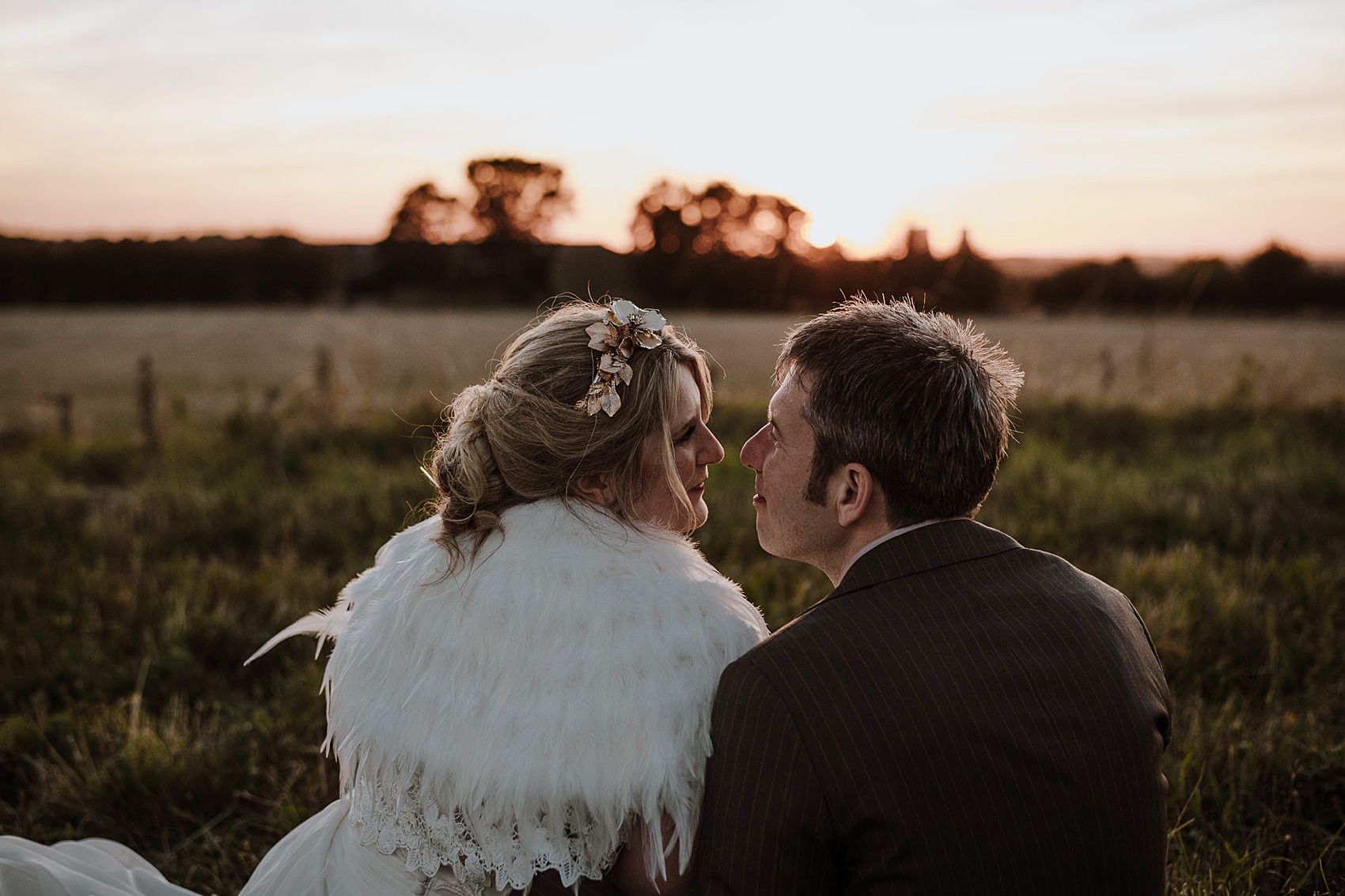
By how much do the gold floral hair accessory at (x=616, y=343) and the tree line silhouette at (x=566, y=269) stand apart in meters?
13.0

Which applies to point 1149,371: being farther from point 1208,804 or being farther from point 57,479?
point 57,479

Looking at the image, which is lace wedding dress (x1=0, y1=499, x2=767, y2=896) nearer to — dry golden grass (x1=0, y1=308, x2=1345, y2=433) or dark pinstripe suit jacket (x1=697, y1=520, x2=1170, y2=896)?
dark pinstripe suit jacket (x1=697, y1=520, x2=1170, y2=896)

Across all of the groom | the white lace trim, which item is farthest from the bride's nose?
the white lace trim

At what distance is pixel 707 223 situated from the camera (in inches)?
1299

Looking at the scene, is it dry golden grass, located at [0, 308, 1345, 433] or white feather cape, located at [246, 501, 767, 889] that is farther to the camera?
dry golden grass, located at [0, 308, 1345, 433]

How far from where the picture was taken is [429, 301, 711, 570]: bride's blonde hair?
2311 mm

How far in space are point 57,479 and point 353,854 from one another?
7136 millimetres

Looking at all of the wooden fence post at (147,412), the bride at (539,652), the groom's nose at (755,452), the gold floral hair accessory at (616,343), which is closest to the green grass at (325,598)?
the wooden fence post at (147,412)

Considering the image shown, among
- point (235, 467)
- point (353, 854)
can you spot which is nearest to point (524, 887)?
point (353, 854)

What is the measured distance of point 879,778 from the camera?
160 cm

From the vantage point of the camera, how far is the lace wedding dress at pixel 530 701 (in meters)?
1.95

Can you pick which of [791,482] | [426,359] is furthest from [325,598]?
[426,359]

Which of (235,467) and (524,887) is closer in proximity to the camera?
(524,887)

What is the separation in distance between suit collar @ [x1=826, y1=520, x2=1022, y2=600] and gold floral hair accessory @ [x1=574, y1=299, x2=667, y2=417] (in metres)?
0.76
